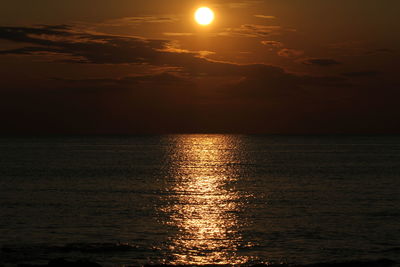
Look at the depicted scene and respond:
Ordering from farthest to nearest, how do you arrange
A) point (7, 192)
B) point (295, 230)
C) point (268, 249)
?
1. point (7, 192)
2. point (295, 230)
3. point (268, 249)

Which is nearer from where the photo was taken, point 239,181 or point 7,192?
point 7,192

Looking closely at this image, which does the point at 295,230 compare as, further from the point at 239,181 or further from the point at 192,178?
the point at 192,178

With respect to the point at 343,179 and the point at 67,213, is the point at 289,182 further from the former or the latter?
the point at 67,213

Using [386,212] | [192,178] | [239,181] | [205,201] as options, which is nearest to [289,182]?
[239,181]

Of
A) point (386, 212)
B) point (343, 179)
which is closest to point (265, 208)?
point (386, 212)

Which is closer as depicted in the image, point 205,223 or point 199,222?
point 205,223

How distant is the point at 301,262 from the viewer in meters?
35.6

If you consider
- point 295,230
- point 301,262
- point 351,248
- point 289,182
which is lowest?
point 301,262

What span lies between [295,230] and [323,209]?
42.5 ft

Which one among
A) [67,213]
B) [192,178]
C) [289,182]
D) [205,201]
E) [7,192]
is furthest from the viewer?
[192,178]

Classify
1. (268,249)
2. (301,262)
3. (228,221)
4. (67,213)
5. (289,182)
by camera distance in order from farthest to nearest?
(289,182) < (67,213) < (228,221) < (268,249) < (301,262)

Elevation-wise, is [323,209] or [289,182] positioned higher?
[289,182]

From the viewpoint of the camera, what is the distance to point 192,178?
98.6 meters

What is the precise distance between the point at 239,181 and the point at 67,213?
42.1 m
